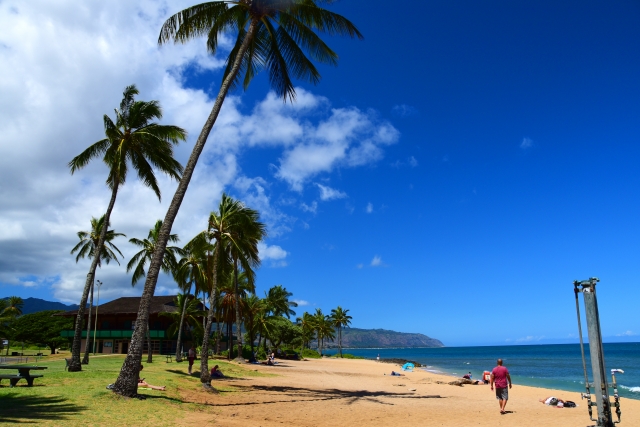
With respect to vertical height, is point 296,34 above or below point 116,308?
above

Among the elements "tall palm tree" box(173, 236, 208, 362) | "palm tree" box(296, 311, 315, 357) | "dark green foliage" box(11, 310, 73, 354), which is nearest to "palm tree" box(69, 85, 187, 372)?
"tall palm tree" box(173, 236, 208, 362)

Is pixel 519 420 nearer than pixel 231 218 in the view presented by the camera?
Yes

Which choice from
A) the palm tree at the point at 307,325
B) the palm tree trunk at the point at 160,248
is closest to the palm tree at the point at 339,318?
the palm tree at the point at 307,325

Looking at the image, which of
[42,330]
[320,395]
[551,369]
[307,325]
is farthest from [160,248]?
[307,325]

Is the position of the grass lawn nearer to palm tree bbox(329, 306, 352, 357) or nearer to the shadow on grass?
the shadow on grass

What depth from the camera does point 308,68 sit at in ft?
54.9

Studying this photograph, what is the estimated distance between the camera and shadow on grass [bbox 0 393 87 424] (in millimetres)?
8797

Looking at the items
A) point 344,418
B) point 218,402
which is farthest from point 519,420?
point 218,402

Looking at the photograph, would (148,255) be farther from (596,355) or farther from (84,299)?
(596,355)

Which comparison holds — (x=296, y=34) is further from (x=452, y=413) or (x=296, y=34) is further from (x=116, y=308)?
(x=116, y=308)

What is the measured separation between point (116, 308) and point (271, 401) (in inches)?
1480

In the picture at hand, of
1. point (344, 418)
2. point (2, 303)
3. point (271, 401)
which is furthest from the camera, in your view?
point (2, 303)

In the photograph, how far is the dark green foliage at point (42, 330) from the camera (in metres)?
53.0

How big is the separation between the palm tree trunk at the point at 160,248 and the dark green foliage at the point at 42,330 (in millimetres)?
46240
